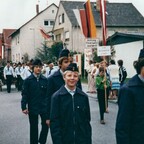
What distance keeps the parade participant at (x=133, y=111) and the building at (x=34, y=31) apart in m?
55.5

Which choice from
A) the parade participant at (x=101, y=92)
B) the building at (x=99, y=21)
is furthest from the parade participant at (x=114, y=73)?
the building at (x=99, y=21)

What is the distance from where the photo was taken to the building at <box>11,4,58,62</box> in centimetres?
5991

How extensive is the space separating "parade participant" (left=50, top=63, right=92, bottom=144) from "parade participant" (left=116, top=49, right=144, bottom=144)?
2.72 feet

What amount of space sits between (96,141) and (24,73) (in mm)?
13860

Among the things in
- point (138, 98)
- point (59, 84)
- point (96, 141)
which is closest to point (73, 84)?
point (138, 98)

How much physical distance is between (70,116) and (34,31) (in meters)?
56.5

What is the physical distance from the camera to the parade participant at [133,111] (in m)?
3.93

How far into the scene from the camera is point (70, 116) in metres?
4.66

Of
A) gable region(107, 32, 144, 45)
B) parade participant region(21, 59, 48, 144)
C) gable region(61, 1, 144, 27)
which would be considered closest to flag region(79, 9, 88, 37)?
parade participant region(21, 59, 48, 144)

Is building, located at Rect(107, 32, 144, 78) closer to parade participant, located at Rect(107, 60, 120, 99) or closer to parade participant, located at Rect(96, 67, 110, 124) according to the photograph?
parade participant, located at Rect(107, 60, 120, 99)

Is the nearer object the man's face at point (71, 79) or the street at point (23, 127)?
the man's face at point (71, 79)

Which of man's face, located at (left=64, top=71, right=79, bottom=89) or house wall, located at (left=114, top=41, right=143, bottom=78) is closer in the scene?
man's face, located at (left=64, top=71, right=79, bottom=89)

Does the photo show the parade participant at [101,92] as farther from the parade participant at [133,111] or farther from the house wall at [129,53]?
the house wall at [129,53]

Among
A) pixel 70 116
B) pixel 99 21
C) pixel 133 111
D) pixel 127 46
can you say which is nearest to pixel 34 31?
pixel 99 21
